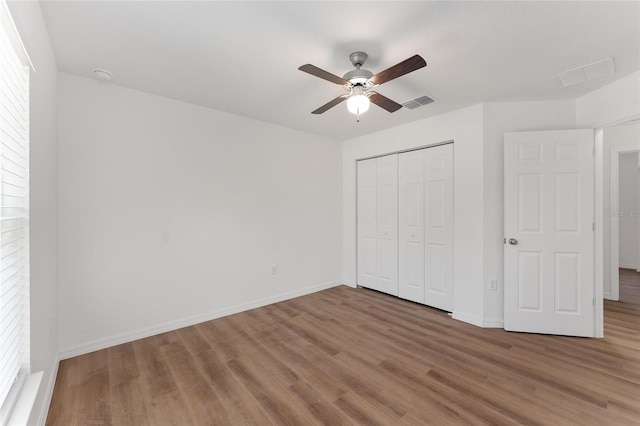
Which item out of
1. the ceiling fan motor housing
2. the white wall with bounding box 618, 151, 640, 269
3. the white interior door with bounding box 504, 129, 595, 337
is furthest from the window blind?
the white wall with bounding box 618, 151, 640, 269

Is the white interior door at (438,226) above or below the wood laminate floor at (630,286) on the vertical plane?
above

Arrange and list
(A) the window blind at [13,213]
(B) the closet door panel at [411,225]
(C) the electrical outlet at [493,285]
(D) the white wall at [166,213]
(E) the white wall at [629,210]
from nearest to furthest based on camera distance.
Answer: (A) the window blind at [13,213], (D) the white wall at [166,213], (C) the electrical outlet at [493,285], (B) the closet door panel at [411,225], (E) the white wall at [629,210]

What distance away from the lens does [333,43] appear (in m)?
1.97

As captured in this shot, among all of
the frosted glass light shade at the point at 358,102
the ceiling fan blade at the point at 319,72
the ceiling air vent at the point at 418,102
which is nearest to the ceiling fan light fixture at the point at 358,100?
the frosted glass light shade at the point at 358,102

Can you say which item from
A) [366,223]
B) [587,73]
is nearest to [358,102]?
[587,73]

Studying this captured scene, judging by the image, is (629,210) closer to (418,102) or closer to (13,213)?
(418,102)

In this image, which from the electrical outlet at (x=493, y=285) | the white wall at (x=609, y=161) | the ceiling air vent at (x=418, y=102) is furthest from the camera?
the white wall at (x=609, y=161)

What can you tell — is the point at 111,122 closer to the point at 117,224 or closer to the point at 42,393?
the point at 117,224

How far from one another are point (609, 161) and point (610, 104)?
7.01ft

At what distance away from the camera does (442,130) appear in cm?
341

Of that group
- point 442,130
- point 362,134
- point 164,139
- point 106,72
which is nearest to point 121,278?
point 164,139

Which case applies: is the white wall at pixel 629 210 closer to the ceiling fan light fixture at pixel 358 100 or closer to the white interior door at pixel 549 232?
the white interior door at pixel 549 232

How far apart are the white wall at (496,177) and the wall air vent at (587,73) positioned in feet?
1.63

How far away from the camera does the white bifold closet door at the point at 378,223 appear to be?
4098 mm
